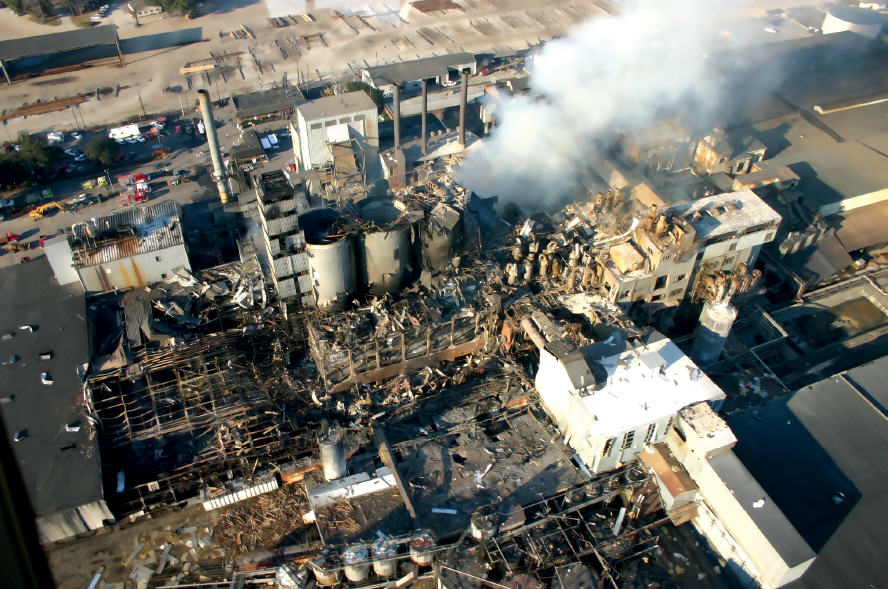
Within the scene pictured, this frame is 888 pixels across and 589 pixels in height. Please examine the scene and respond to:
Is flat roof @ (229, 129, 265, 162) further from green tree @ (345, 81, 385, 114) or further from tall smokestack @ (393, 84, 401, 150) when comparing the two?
tall smokestack @ (393, 84, 401, 150)

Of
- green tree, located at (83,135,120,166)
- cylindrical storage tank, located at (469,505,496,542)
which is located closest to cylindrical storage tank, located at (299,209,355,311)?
cylindrical storage tank, located at (469,505,496,542)

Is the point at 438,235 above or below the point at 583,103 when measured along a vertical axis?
above

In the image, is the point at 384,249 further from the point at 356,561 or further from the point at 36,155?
the point at 36,155

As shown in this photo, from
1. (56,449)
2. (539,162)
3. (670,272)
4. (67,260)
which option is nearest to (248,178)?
(67,260)

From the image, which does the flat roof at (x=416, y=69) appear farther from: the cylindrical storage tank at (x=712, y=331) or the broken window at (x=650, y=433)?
the broken window at (x=650, y=433)

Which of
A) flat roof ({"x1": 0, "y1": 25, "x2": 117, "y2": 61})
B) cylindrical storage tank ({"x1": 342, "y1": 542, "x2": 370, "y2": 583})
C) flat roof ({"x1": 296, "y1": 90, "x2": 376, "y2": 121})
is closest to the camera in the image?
cylindrical storage tank ({"x1": 342, "y1": 542, "x2": 370, "y2": 583})

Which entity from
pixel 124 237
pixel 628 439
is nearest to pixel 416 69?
pixel 124 237
